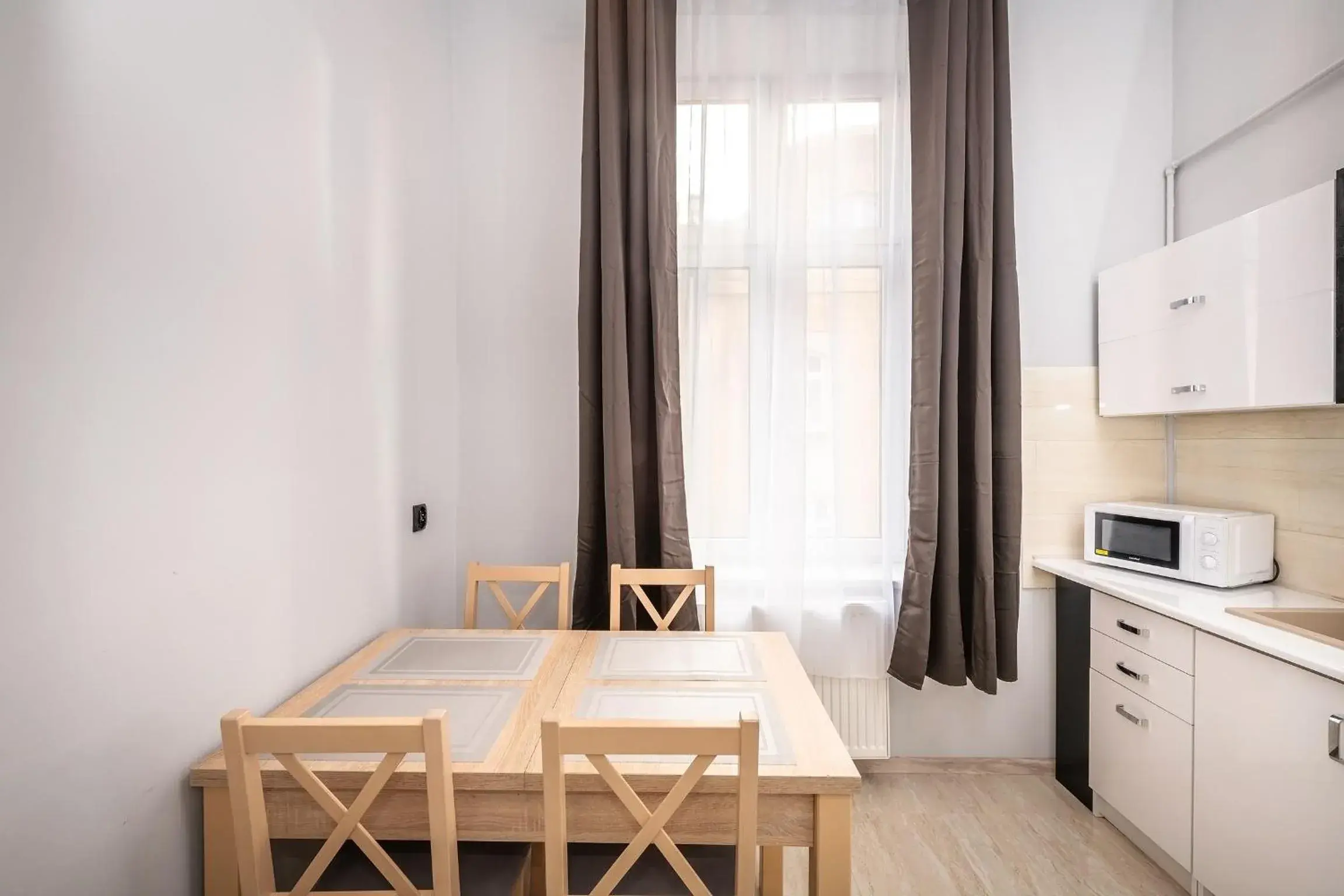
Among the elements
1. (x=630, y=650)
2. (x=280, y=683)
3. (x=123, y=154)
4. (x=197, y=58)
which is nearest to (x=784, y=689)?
(x=630, y=650)

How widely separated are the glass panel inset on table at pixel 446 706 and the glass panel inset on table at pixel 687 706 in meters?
0.18

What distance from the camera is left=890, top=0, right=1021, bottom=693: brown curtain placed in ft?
7.69

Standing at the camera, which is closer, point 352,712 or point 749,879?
point 749,879

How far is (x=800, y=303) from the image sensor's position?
2465 mm

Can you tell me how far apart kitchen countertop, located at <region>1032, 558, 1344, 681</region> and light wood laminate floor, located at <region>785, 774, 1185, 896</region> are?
84 cm

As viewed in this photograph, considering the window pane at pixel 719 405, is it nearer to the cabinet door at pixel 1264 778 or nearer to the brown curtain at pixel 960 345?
the brown curtain at pixel 960 345

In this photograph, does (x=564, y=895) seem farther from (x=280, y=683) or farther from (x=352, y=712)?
(x=280, y=683)

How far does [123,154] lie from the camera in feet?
3.61

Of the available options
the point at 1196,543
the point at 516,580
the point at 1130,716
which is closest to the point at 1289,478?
the point at 1196,543

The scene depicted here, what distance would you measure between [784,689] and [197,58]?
186 centimetres

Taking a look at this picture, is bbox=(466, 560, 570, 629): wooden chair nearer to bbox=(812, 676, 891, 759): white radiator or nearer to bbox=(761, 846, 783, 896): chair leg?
bbox=(761, 846, 783, 896): chair leg

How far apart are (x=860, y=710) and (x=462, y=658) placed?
1561 millimetres

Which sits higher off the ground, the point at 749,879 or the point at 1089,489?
the point at 1089,489

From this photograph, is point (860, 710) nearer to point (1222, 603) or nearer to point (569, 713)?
point (1222, 603)
